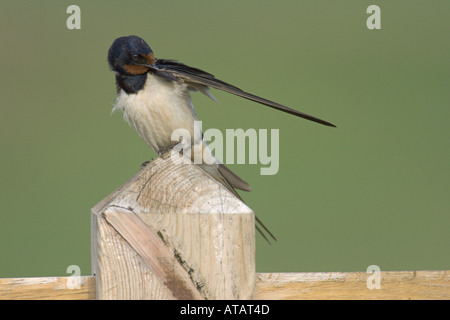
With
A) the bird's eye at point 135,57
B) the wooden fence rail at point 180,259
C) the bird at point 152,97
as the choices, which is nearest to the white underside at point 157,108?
the bird at point 152,97

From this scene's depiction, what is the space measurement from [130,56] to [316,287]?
112 cm

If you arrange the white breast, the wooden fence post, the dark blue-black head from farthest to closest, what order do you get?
the white breast < the dark blue-black head < the wooden fence post

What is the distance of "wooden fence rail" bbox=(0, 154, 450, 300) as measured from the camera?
3.49ft

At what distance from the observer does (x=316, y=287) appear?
1.12 m

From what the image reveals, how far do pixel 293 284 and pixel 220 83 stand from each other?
2.33 feet

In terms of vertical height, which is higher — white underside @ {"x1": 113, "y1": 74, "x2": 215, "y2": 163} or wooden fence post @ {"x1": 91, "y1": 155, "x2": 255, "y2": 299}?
white underside @ {"x1": 113, "y1": 74, "x2": 215, "y2": 163}

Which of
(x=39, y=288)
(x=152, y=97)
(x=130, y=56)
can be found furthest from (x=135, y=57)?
(x=39, y=288)

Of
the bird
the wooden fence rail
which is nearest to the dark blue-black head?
the bird

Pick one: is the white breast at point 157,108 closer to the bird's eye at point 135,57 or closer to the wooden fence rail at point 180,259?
the bird's eye at point 135,57

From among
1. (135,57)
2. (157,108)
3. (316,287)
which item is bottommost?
(316,287)

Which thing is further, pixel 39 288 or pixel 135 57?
pixel 135 57

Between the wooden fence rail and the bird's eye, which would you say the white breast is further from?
the wooden fence rail

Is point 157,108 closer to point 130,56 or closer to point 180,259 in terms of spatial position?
point 130,56
